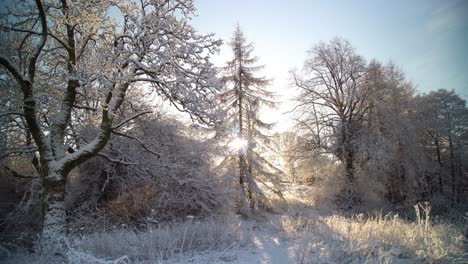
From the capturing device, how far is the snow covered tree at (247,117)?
13648mm

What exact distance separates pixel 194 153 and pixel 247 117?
4.91 metres

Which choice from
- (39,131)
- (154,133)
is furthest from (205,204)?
(39,131)

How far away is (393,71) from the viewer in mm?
17734

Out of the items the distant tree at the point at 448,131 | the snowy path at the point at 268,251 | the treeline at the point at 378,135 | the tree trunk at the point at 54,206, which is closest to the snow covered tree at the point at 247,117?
the treeline at the point at 378,135

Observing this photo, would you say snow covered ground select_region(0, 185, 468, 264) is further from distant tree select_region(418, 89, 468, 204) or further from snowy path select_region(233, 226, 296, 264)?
distant tree select_region(418, 89, 468, 204)

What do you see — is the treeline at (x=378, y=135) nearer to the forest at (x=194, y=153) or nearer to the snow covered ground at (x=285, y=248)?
the forest at (x=194, y=153)

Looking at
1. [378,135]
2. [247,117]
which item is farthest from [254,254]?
[378,135]

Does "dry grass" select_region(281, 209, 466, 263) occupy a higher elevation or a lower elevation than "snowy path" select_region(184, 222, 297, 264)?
higher

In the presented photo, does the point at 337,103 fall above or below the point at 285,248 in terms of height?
above

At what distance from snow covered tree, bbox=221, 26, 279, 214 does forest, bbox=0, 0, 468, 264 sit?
0.10 metres

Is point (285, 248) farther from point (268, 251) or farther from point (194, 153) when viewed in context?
point (194, 153)

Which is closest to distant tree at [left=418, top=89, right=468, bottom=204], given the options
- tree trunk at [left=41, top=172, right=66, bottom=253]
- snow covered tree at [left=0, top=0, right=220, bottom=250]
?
snow covered tree at [left=0, top=0, right=220, bottom=250]

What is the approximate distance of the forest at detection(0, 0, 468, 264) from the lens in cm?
510

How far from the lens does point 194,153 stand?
10.9m
